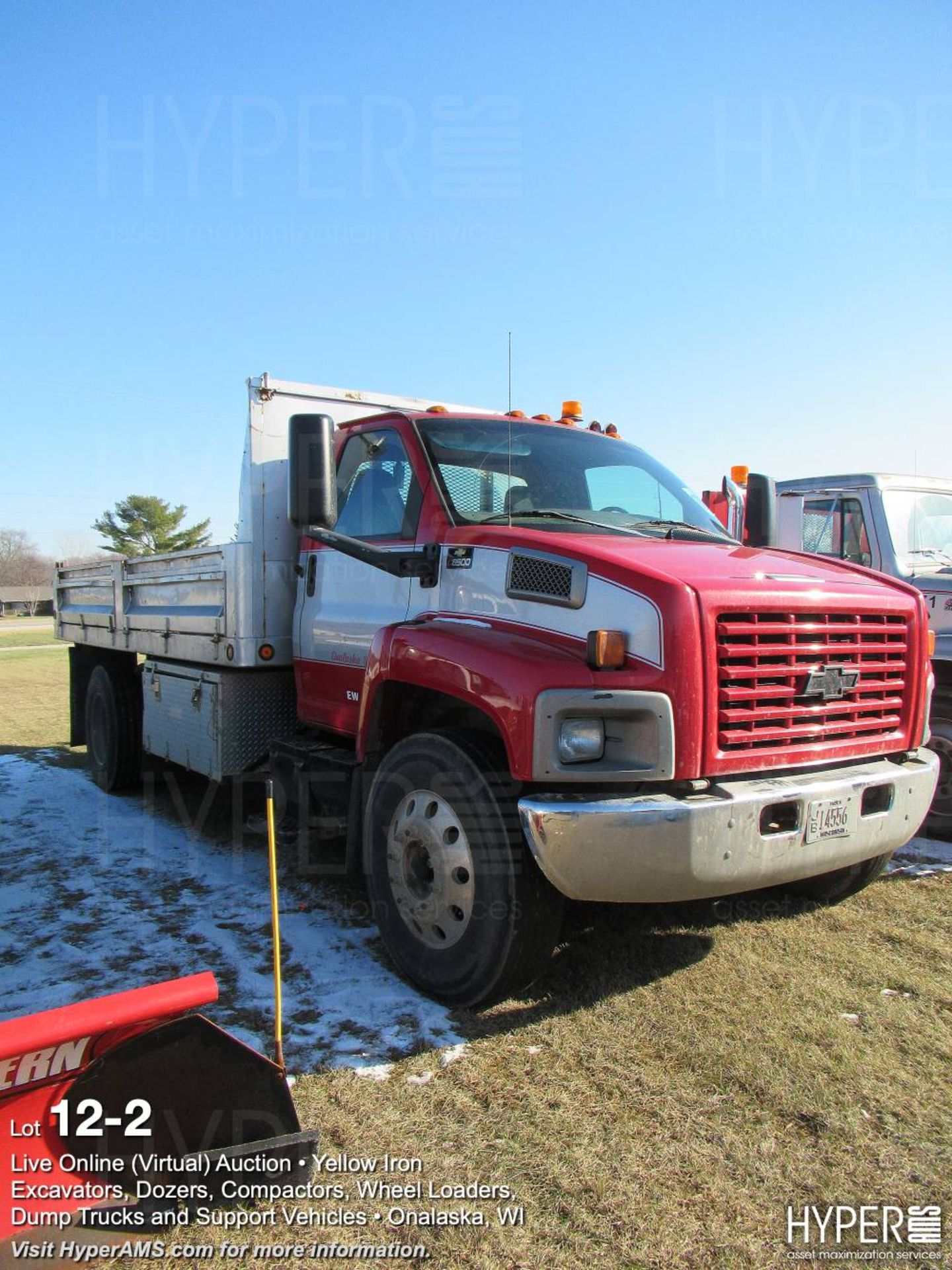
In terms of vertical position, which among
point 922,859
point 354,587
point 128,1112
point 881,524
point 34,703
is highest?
point 881,524

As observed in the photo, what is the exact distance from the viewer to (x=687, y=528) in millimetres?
4359

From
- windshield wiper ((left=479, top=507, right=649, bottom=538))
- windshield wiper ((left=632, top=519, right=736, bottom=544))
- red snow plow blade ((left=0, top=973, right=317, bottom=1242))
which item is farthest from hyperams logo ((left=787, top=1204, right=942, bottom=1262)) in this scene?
windshield wiper ((left=632, top=519, right=736, bottom=544))

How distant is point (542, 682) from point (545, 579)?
19.7 inches

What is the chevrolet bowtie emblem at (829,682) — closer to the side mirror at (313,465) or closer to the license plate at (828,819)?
the license plate at (828,819)

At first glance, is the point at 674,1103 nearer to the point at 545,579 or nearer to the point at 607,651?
the point at 607,651

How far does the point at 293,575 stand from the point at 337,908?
1.91 meters

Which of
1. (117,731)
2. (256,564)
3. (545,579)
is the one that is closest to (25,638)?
(117,731)

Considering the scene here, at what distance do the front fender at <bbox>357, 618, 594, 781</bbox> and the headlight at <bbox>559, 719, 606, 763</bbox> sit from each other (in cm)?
11

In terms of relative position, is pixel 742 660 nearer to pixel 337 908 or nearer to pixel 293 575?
pixel 337 908

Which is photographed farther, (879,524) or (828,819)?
(879,524)

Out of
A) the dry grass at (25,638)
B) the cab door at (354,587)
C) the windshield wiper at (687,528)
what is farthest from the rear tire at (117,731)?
the dry grass at (25,638)

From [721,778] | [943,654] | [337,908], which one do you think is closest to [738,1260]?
[721,778]

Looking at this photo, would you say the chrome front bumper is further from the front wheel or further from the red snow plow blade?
the red snow plow blade

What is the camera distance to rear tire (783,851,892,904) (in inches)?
175
